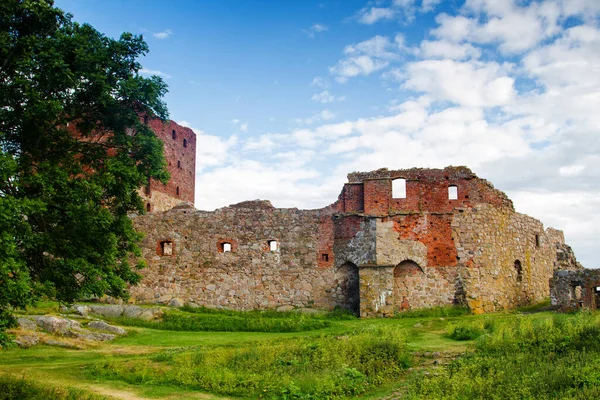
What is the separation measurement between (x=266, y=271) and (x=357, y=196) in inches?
219

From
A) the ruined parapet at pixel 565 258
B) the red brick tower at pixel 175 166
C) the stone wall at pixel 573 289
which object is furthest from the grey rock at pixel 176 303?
the ruined parapet at pixel 565 258

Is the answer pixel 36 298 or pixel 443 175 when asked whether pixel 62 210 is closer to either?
pixel 36 298

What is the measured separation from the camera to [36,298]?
11.9 meters

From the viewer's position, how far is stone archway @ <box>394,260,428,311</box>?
1003 inches

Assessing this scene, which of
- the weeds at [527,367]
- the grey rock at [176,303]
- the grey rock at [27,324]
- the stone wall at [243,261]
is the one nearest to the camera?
the weeds at [527,367]

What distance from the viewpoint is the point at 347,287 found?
87.4 ft

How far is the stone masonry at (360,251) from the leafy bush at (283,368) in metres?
9.17

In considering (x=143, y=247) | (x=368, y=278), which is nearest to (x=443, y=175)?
(x=368, y=278)

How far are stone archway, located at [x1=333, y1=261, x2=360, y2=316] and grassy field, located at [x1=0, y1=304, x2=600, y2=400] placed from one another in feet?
23.4

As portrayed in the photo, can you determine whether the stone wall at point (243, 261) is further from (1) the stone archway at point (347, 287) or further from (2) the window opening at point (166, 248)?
(2) the window opening at point (166, 248)

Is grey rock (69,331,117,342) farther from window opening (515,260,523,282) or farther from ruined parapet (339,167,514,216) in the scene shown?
window opening (515,260,523,282)

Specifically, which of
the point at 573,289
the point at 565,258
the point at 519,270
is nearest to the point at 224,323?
the point at 573,289

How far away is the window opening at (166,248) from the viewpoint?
28.6 metres

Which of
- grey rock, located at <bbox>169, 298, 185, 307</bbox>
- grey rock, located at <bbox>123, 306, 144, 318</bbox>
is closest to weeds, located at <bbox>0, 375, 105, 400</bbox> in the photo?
grey rock, located at <bbox>123, 306, 144, 318</bbox>
